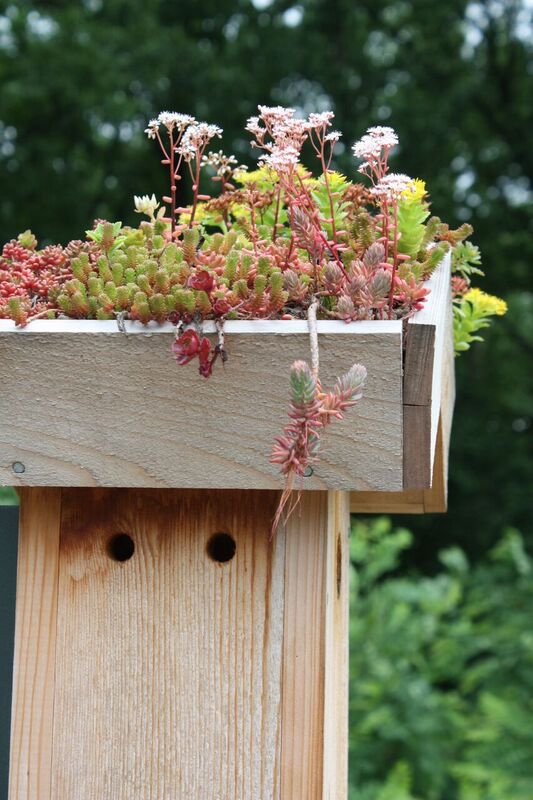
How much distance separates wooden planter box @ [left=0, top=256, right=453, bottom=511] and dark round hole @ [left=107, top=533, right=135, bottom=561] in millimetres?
97

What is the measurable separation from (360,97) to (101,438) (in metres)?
6.71

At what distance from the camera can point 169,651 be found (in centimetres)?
89

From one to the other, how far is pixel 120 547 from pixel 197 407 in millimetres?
194

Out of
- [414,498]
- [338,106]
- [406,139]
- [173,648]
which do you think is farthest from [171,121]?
[338,106]

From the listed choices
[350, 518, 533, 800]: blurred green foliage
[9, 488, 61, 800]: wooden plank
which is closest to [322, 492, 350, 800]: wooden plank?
[9, 488, 61, 800]: wooden plank

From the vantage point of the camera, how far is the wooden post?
870 millimetres

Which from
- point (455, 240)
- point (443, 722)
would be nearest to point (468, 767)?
point (443, 722)

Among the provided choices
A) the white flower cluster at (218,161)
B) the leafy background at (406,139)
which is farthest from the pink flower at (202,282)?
the leafy background at (406,139)

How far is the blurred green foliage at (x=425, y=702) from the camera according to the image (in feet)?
13.0

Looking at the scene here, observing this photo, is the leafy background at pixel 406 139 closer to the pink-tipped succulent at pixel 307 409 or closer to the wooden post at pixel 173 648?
the wooden post at pixel 173 648

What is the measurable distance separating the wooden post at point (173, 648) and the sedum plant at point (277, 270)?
0.14m

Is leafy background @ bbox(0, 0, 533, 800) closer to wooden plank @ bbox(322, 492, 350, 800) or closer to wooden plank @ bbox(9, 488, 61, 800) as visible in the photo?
wooden plank @ bbox(322, 492, 350, 800)

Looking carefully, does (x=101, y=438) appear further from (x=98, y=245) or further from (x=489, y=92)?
(x=489, y=92)

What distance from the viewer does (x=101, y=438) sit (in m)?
0.83
